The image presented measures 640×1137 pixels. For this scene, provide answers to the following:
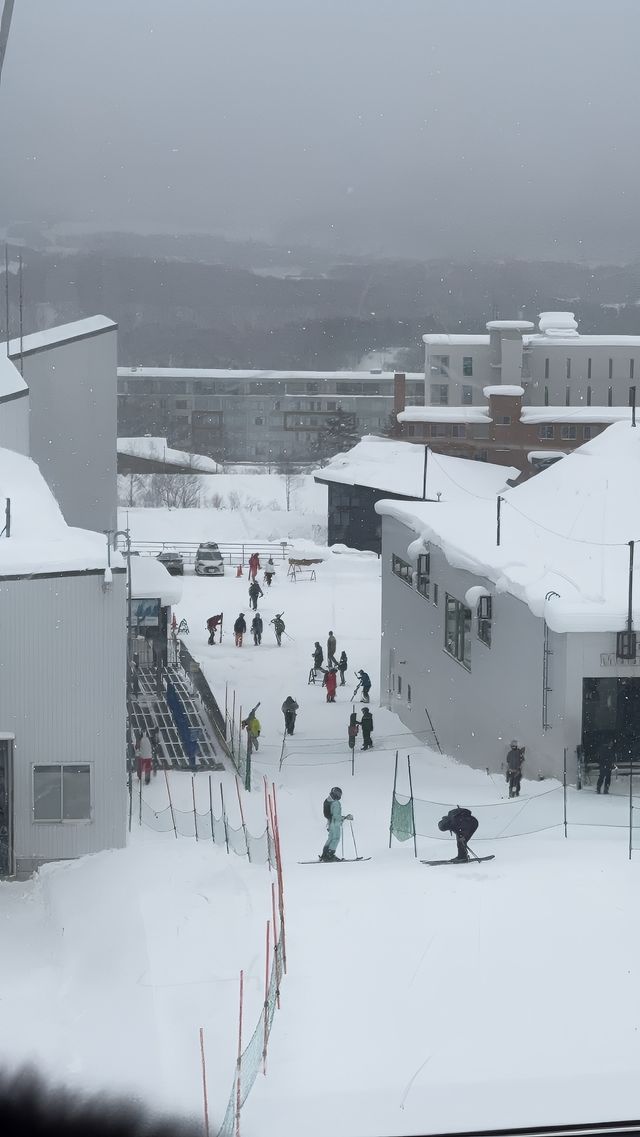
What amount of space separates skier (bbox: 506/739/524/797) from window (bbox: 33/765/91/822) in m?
2.13

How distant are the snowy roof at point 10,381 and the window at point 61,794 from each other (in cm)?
392

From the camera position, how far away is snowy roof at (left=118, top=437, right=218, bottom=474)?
4.59m

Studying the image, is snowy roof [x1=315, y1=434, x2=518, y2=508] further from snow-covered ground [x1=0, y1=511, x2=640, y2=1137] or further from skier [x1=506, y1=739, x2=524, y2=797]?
snow-covered ground [x1=0, y1=511, x2=640, y2=1137]

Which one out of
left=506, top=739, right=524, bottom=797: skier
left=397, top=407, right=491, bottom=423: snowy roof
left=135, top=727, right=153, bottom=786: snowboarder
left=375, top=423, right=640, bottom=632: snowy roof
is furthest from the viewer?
left=397, top=407, right=491, bottom=423: snowy roof

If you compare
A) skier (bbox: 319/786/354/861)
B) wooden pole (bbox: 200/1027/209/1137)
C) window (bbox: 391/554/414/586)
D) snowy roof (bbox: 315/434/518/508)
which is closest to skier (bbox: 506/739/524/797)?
skier (bbox: 319/786/354/861)

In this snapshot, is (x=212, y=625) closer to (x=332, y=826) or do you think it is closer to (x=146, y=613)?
(x=146, y=613)

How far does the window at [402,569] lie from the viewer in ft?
28.0

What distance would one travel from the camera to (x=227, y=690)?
891cm

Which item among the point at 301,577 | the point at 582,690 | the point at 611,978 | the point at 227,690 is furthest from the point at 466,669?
the point at 301,577

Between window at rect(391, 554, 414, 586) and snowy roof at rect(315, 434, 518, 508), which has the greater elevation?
snowy roof at rect(315, 434, 518, 508)

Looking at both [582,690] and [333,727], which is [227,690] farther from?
[582,690]

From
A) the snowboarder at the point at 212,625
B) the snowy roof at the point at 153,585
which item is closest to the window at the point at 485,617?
the snowy roof at the point at 153,585

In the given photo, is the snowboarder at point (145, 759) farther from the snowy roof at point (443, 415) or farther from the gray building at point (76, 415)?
the snowy roof at point (443, 415)

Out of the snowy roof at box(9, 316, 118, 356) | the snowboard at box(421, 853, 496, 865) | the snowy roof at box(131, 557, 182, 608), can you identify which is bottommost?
the snowboard at box(421, 853, 496, 865)
